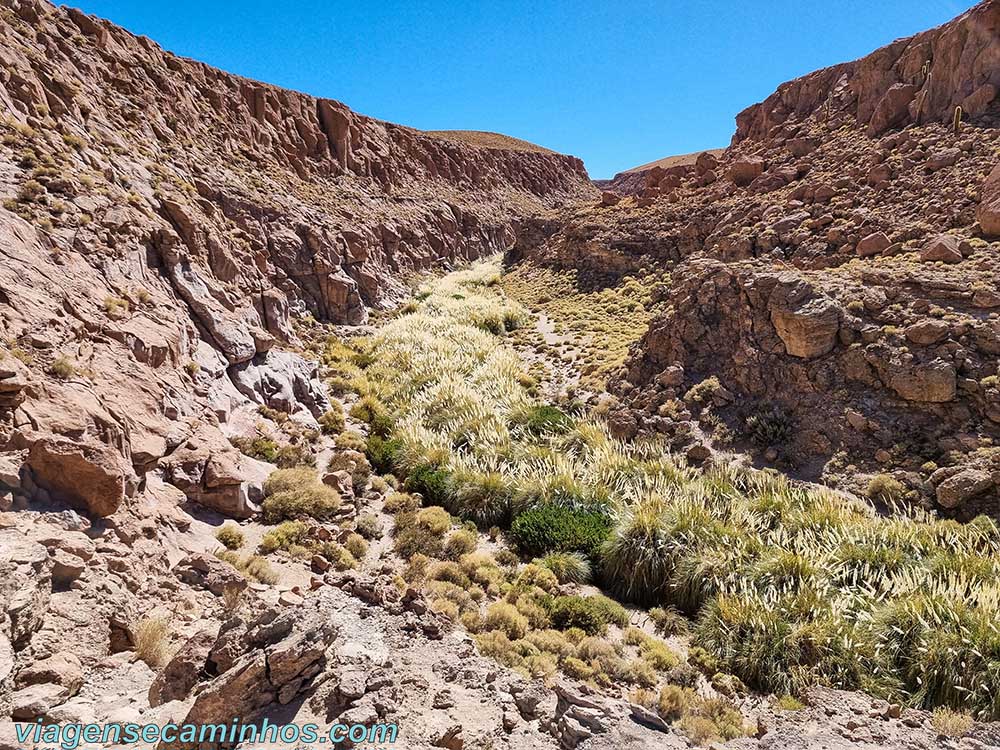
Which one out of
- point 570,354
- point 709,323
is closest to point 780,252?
point 709,323

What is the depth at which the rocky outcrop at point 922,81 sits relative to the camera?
2014cm

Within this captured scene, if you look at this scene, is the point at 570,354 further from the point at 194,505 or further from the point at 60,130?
the point at 60,130

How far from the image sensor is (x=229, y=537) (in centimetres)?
822

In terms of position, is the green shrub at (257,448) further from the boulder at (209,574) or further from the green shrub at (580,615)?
the green shrub at (580,615)

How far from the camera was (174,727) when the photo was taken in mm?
4258

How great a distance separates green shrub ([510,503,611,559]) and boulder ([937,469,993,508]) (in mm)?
6305

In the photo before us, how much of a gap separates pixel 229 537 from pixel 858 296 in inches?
600

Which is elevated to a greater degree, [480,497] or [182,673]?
[480,497]

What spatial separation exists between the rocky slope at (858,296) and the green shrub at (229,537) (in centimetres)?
993

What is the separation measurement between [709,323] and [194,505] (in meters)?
14.4

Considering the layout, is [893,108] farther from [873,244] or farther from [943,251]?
[943,251]

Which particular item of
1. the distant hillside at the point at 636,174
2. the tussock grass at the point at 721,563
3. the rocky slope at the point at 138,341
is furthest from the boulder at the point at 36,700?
the distant hillside at the point at 636,174

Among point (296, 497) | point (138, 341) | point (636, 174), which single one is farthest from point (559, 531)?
point (636, 174)

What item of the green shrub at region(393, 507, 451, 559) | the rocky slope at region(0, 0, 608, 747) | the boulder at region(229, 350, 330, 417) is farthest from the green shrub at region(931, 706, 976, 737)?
the boulder at region(229, 350, 330, 417)
